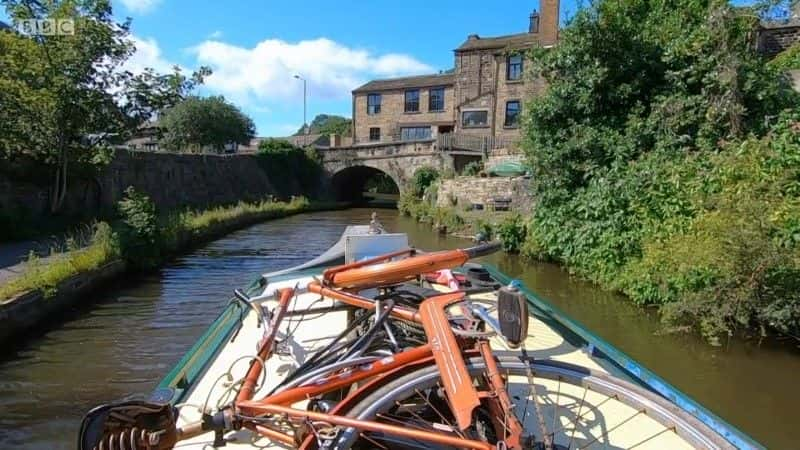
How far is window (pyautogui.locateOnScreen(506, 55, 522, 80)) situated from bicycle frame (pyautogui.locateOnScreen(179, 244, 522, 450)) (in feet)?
95.7

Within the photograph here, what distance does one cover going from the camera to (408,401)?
2.23 metres

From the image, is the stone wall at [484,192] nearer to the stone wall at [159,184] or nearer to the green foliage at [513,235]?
the green foliage at [513,235]

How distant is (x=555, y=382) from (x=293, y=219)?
936 inches

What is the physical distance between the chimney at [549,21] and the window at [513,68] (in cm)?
301

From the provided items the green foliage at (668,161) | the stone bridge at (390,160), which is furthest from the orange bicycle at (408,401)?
the stone bridge at (390,160)

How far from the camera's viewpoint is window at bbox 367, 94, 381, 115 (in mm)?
38312

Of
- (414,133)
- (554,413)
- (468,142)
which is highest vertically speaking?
(414,133)

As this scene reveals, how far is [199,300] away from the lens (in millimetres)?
9656

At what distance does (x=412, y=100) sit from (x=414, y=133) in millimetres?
2389

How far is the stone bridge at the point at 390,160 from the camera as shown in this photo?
2955cm

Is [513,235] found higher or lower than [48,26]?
lower

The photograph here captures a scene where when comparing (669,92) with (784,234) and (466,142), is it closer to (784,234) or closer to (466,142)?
(784,234)

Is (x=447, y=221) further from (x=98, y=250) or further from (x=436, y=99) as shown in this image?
(x=436, y=99)

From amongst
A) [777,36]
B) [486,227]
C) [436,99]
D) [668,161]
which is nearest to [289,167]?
[436,99]
